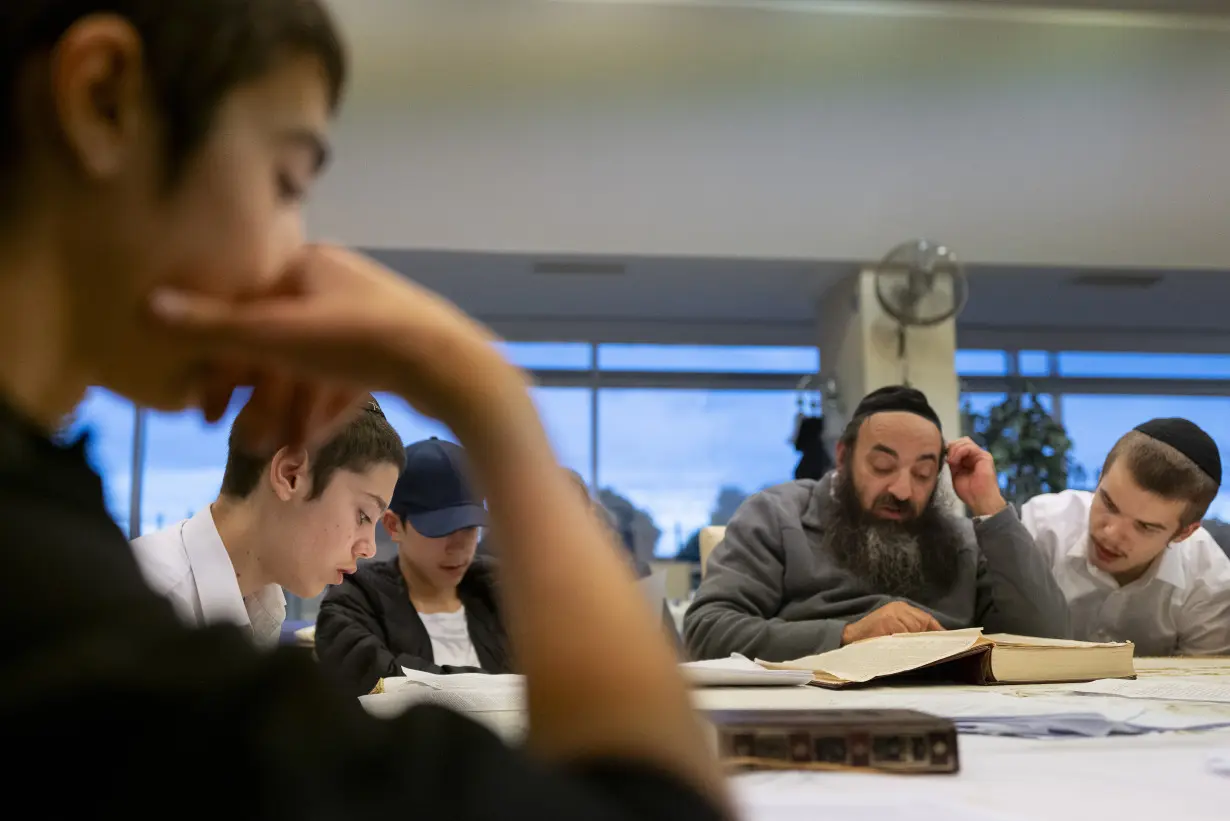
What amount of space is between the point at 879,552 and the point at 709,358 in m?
5.52

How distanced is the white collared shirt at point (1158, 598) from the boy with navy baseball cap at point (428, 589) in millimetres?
1633

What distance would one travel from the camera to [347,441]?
175cm

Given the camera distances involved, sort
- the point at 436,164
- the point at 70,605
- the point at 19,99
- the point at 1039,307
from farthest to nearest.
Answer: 1. the point at 1039,307
2. the point at 436,164
3. the point at 19,99
4. the point at 70,605

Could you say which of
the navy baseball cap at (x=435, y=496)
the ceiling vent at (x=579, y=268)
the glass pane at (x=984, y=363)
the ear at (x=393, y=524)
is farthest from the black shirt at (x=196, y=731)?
the glass pane at (x=984, y=363)

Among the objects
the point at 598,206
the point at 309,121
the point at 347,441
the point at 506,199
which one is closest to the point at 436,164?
the point at 506,199

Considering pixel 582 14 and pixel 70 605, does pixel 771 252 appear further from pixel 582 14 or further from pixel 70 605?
Result: pixel 70 605

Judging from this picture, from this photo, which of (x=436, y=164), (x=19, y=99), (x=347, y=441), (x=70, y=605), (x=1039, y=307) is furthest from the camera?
(x=1039, y=307)

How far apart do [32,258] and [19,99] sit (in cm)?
6

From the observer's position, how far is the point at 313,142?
0.53m

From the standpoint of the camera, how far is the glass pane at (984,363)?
8.31m

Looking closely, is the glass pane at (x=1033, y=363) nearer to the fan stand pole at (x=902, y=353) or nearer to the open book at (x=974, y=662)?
the fan stand pole at (x=902, y=353)

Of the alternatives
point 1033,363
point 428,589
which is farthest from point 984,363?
point 428,589

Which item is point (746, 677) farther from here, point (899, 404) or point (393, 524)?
point (899, 404)

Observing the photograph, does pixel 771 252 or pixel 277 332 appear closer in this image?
pixel 277 332
